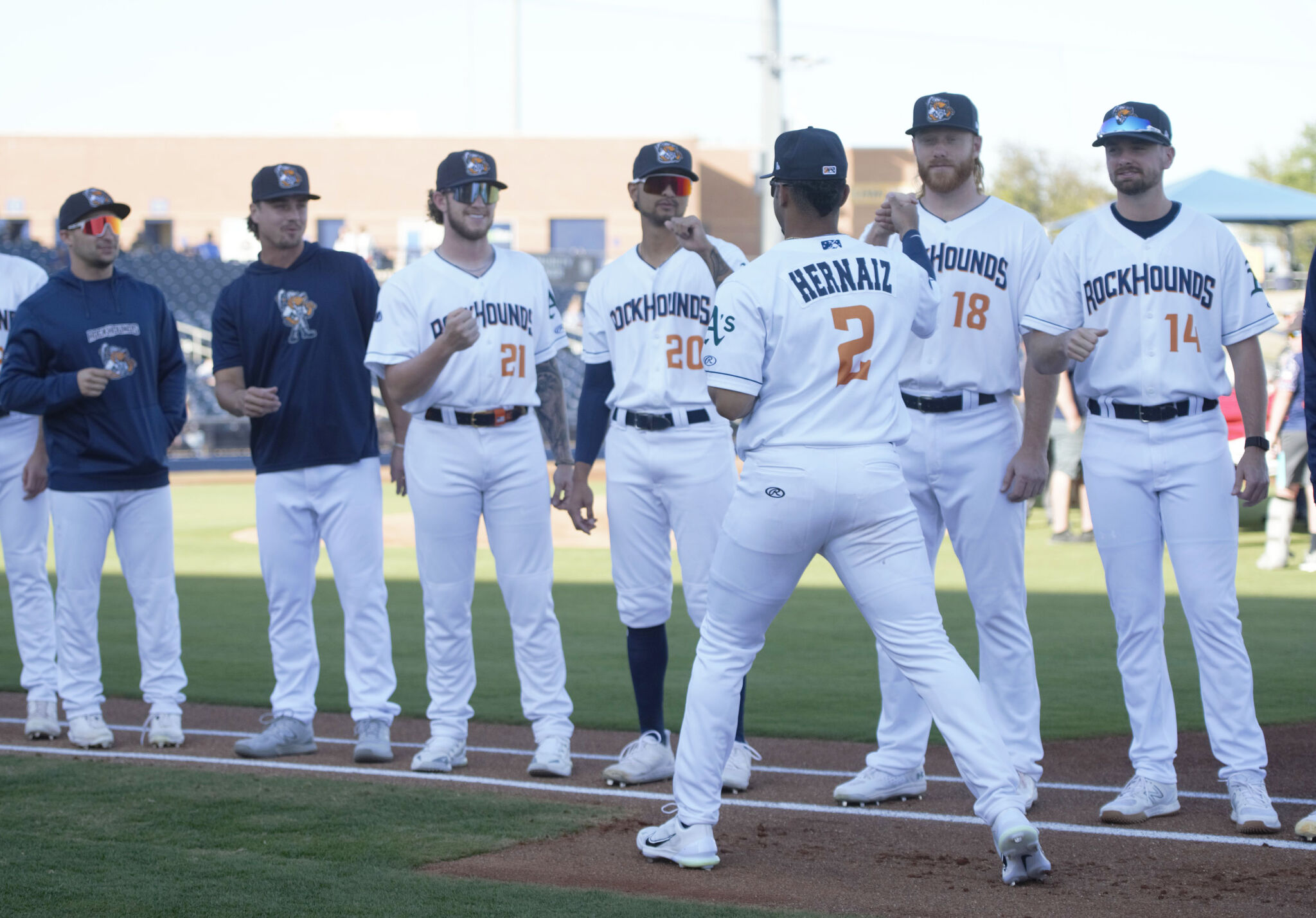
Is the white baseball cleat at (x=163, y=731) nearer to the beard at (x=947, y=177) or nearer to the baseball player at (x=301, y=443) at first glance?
the baseball player at (x=301, y=443)

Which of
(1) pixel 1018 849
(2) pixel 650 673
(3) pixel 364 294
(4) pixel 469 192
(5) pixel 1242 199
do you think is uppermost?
(5) pixel 1242 199

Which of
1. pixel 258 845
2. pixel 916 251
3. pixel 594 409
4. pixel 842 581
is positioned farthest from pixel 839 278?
pixel 258 845

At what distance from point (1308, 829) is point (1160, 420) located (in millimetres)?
1363


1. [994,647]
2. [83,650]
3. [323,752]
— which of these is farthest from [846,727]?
[83,650]

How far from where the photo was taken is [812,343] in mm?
3990

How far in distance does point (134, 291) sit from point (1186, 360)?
455 cm

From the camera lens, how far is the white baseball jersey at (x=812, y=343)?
398 cm

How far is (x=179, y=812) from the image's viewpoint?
15.8 ft

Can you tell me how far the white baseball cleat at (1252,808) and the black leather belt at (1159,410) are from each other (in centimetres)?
120

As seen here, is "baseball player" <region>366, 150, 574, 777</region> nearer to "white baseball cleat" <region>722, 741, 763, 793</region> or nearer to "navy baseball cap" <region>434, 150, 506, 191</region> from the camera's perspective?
"navy baseball cap" <region>434, 150, 506, 191</region>

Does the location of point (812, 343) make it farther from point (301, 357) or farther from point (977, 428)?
point (301, 357)

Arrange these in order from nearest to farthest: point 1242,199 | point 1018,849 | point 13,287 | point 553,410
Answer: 1. point 1018,849
2. point 553,410
3. point 13,287
4. point 1242,199

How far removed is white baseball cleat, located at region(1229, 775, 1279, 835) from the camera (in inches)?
172

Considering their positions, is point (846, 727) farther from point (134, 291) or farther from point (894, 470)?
point (134, 291)
